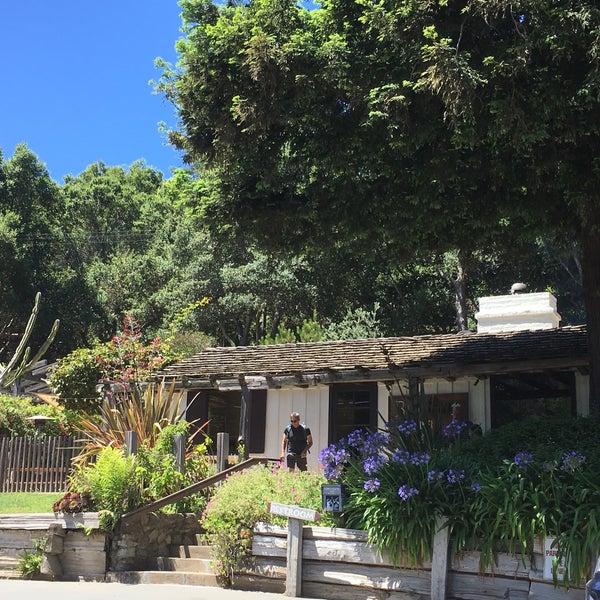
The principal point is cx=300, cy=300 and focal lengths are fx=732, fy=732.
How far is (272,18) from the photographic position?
9414 millimetres

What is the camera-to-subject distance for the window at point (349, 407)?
15.7 m

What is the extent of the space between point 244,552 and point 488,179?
5.82 metres

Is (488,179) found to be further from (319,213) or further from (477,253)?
(477,253)

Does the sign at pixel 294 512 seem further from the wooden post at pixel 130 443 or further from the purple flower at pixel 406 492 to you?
the wooden post at pixel 130 443

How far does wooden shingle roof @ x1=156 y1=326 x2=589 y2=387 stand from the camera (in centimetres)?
1310

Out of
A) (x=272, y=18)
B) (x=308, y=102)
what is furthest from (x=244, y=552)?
(x=272, y=18)

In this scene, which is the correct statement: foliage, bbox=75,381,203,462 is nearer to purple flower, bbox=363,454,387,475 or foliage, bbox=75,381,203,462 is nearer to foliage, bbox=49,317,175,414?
purple flower, bbox=363,454,387,475

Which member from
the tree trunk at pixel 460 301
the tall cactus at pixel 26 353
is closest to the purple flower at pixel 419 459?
the tall cactus at pixel 26 353

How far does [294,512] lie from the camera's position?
27.3 feet

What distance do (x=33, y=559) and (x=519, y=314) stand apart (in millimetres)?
11610

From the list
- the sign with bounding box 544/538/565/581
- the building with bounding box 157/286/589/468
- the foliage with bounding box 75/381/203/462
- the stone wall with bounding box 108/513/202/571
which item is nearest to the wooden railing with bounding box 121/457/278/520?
the stone wall with bounding box 108/513/202/571

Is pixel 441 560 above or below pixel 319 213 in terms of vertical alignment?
below

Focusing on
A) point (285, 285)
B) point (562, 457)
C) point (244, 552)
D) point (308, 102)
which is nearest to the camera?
point (562, 457)

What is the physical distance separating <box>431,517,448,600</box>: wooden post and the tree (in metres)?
3.91
